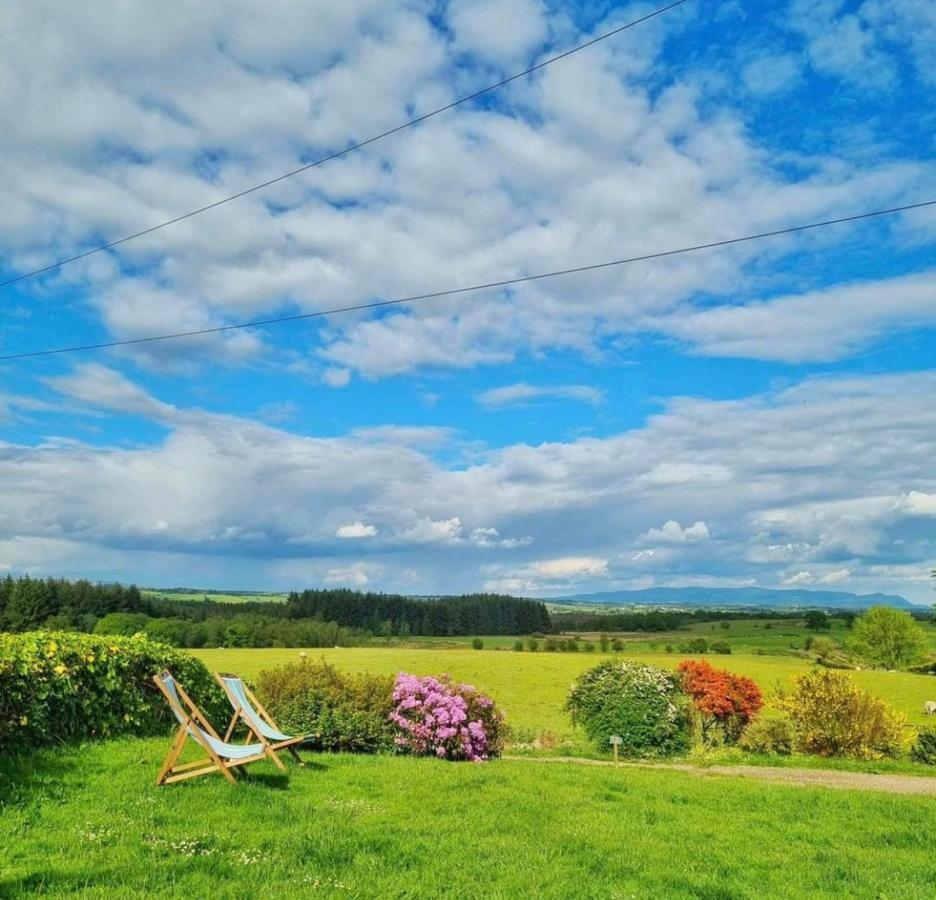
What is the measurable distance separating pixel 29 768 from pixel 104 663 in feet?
7.90

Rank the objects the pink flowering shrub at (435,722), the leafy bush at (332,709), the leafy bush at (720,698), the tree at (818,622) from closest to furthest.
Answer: the pink flowering shrub at (435,722) → the leafy bush at (332,709) → the leafy bush at (720,698) → the tree at (818,622)

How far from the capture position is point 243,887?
5133mm

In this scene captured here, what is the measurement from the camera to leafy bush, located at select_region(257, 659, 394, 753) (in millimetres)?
13234

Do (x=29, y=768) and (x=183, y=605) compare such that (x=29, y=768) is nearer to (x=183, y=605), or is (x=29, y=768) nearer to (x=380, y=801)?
(x=380, y=801)

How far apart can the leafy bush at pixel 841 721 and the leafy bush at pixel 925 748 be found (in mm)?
464

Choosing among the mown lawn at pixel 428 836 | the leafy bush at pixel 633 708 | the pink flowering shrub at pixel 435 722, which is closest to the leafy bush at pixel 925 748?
the leafy bush at pixel 633 708

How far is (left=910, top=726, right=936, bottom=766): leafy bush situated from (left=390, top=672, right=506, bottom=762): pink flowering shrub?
11.0 meters

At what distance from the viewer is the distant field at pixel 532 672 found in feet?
131

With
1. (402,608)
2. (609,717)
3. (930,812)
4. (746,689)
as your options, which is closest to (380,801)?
(930,812)

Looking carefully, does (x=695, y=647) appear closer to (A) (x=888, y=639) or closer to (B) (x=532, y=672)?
(A) (x=888, y=639)

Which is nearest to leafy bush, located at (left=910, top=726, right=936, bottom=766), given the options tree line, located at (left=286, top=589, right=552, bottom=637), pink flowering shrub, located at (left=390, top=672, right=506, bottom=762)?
pink flowering shrub, located at (left=390, top=672, right=506, bottom=762)

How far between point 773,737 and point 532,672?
37698 millimetres

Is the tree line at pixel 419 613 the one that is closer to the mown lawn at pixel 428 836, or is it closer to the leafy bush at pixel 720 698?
the leafy bush at pixel 720 698

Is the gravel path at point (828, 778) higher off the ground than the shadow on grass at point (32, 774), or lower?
lower
